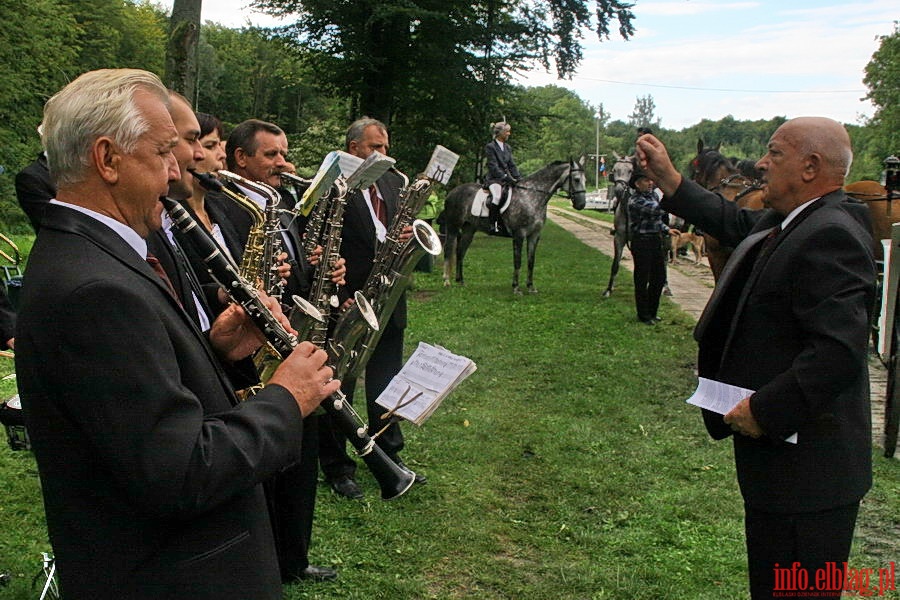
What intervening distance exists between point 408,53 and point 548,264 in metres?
6.66

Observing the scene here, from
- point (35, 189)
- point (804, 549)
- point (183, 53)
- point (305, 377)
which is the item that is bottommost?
point (804, 549)

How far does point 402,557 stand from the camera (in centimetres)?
424

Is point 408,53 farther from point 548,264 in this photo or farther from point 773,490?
point 773,490

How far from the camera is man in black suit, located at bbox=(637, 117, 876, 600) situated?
2490mm

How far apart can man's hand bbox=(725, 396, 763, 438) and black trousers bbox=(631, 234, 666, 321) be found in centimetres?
816

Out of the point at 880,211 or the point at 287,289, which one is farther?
the point at 880,211

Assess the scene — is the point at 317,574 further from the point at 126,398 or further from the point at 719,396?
the point at 126,398

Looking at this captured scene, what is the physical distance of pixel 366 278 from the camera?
16.3ft

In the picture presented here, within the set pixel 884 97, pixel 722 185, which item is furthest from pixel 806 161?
pixel 884 97

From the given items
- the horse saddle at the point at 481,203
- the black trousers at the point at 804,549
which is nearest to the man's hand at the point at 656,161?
the black trousers at the point at 804,549

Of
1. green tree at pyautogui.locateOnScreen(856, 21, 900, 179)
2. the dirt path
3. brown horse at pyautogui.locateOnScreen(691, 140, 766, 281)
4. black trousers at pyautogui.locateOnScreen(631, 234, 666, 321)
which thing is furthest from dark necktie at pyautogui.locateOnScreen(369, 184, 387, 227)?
green tree at pyautogui.locateOnScreen(856, 21, 900, 179)

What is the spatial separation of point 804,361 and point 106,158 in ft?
7.06

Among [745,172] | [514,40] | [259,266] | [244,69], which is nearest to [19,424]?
[259,266]

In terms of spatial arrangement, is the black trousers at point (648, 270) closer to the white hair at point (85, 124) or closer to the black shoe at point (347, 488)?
the black shoe at point (347, 488)
